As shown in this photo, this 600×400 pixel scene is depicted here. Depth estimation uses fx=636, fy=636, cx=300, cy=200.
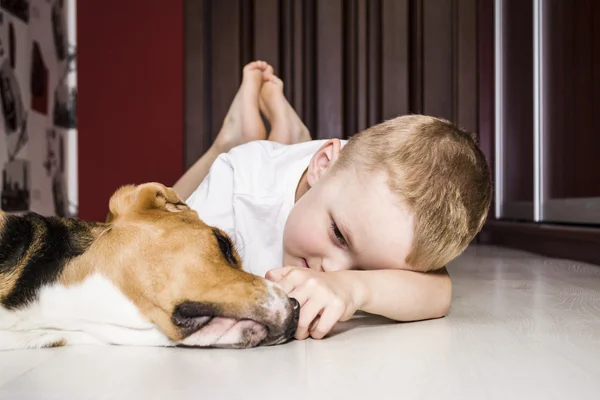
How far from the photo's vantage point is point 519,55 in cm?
316

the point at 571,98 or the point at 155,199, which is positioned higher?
the point at 571,98

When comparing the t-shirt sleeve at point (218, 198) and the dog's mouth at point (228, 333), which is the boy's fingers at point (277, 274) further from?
the t-shirt sleeve at point (218, 198)

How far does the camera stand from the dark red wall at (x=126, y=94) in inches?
133

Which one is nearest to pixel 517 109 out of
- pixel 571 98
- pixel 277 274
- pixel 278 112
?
pixel 571 98

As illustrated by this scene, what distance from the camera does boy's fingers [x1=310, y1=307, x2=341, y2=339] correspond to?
40.1 inches

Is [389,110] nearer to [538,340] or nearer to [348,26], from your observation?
[348,26]

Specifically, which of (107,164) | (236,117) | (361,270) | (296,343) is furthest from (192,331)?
(107,164)

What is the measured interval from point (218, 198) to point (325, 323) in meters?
0.84

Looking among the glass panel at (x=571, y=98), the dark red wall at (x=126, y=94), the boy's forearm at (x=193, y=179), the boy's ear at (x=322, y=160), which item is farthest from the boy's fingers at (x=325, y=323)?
the dark red wall at (x=126, y=94)

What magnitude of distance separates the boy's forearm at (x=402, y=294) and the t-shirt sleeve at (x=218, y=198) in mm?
641

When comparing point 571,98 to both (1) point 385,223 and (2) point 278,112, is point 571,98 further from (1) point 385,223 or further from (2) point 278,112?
(1) point 385,223

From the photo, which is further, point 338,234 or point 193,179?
point 193,179

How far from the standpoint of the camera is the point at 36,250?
95 cm

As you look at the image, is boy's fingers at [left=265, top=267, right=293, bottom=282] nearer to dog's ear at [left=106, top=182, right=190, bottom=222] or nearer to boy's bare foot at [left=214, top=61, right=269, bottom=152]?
dog's ear at [left=106, top=182, right=190, bottom=222]
